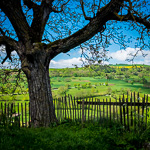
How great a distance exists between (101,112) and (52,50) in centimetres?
357

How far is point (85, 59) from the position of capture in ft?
30.9

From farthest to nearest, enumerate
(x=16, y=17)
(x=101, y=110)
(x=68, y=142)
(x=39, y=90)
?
1. (x=101, y=110)
2. (x=16, y=17)
3. (x=39, y=90)
4. (x=68, y=142)

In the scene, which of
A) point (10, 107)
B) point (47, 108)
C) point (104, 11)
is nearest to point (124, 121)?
point (47, 108)

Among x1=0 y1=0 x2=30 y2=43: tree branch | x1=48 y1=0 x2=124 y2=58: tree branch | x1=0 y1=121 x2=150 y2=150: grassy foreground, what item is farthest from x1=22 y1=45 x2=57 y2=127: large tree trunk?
x1=0 y1=121 x2=150 y2=150: grassy foreground

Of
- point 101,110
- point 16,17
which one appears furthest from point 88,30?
point 101,110

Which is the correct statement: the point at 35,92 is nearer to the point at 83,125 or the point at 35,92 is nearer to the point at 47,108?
the point at 47,108

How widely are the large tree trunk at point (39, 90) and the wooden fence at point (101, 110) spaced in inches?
32.9

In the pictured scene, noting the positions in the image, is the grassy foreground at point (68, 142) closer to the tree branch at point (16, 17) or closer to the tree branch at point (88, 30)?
the tree branch at point (88, 30)

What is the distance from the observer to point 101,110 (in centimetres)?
704

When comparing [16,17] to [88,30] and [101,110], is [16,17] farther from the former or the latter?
[101,110]

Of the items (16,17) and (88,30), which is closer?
(88,30)

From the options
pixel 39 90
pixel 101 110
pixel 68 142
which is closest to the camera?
pixel 68 142

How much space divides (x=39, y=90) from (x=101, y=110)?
300 centimetres

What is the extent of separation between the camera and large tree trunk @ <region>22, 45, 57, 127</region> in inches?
255
